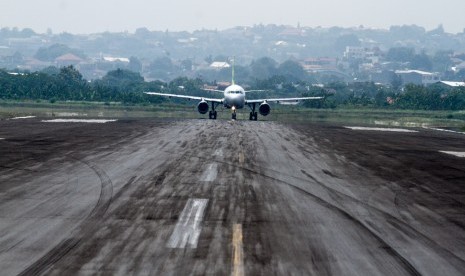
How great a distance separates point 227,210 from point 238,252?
17.1 feet

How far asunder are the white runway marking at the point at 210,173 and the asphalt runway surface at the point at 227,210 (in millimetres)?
44

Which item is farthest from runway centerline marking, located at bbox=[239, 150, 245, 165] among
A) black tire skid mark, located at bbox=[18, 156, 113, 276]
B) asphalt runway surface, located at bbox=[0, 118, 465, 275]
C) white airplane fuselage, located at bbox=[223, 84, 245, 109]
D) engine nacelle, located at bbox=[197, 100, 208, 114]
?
engine nacelle, located at bbox=[197, 100, 208, 114]

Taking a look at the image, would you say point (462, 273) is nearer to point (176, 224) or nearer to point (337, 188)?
point (176, 224)

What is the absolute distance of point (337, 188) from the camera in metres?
28.3

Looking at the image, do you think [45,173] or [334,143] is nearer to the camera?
[45,173]

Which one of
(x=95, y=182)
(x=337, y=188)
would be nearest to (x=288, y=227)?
(x=337, y=188)

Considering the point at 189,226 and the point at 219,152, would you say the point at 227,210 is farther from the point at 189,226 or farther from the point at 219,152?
the point at 219,152

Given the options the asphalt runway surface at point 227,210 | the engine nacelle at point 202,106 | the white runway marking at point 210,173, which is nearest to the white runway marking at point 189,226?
the asphalt runway surface at point 227,210

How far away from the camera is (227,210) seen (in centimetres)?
2286

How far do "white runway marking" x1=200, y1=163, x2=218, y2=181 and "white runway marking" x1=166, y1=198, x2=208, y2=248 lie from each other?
5300 millimetres

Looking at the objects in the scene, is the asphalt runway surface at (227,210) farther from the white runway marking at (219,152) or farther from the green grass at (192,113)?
the green grass at (192,113)

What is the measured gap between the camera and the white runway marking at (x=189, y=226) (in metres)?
18.6

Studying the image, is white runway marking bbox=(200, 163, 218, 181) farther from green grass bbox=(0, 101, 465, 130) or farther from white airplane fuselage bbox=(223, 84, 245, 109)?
green grass bbox=(0, 101, 465, 130)

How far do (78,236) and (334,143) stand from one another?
3206 cm
